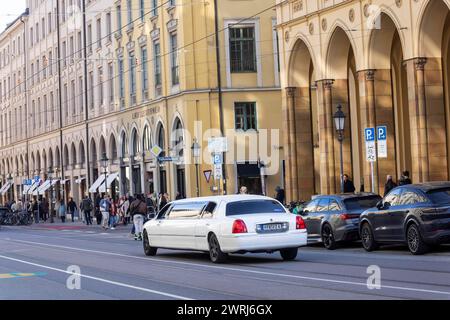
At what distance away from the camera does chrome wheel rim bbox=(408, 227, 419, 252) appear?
72.5 ft

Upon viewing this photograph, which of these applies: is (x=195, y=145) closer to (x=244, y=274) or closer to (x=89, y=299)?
(x=244, y=274)

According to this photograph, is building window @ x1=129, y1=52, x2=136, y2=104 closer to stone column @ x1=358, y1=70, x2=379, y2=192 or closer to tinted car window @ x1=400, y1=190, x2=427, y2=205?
stone column @ x1=358, y1=70, x2=379, y2=192

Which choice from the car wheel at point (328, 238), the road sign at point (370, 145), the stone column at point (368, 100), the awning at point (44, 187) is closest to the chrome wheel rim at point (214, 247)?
the car wheel at point (328, 238)

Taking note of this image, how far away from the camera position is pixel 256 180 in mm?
54375

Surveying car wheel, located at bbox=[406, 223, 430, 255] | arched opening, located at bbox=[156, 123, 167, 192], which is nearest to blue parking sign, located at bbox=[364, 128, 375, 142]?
car wheel, located at bbox=[406, 223, 430, 255]

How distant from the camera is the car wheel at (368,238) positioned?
2430 centimetres

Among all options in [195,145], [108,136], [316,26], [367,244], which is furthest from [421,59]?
[108,136]

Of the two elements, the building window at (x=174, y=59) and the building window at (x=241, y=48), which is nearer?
the building window at (x=241, y=48)

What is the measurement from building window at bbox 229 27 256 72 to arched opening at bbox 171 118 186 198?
14.6 ft

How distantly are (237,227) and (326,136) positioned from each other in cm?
1994

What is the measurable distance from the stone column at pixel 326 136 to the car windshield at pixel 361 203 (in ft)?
45.2

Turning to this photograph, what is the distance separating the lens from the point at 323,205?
2712 cm

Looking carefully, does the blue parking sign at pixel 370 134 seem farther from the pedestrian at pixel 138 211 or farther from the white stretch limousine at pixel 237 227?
the pedestrian at pixel 138 211

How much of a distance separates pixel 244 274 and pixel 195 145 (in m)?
28.1
